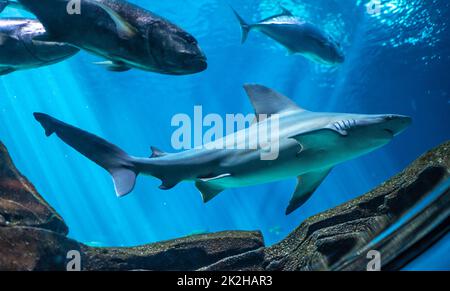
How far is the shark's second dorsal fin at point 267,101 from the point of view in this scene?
4.38m

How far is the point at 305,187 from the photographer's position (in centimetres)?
425

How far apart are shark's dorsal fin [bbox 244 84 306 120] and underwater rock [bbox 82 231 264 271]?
1.42 m

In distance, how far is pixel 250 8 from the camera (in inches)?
622

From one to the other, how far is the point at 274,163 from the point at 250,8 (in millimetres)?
13372

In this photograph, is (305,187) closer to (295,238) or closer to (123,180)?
(295,238)

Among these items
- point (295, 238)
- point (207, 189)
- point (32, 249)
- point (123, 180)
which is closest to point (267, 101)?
point (207, 189)

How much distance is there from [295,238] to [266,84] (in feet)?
Answer: 66.5

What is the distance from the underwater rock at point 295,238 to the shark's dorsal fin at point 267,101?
1310 mm

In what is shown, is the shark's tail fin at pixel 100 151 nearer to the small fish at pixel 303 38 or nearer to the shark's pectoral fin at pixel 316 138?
the shark's pectoral fin at pixel 316 138

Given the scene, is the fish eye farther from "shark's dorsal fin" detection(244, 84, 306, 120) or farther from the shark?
"shark's dorsal fin" detection(244, 84, 306, 120)

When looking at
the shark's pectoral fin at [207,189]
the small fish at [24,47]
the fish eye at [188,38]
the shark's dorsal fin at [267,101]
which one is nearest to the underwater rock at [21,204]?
the small fish at [24,47]

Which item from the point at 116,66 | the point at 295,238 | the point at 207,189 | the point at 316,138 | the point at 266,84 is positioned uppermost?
the point at 266,84

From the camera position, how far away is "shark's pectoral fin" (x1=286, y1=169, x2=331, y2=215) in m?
4.18
